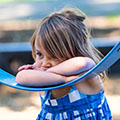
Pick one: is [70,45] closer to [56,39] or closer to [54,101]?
[56,39]

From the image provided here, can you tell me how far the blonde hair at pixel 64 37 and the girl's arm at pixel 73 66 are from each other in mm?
88

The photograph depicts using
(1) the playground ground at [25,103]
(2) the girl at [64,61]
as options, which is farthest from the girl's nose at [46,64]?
(1) the playground ground at [25,103]

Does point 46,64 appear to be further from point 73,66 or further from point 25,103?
point 25,103

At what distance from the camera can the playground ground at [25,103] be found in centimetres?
268

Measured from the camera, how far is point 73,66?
3.84 feet

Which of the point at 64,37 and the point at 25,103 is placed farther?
the point at 25,103

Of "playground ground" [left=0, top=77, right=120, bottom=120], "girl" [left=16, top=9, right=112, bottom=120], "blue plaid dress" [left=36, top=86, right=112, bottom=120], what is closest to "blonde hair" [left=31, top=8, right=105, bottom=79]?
"girl" [left=16, top=9, right=112, bottom=120]

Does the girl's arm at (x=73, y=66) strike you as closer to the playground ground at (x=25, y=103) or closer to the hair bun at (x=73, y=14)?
the hair bun at (x=73, y=14)

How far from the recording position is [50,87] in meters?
1.17

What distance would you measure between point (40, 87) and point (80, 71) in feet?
0.47

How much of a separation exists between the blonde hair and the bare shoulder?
0.32 feet

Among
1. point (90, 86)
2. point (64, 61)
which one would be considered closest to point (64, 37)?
point (64, 61)

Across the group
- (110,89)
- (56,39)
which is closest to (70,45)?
(56,39)

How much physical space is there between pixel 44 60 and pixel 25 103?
1.65 m
